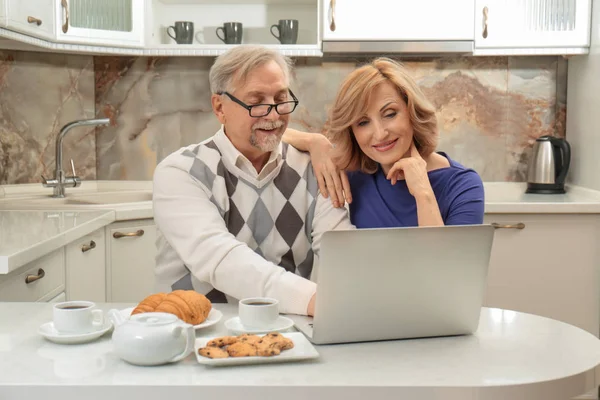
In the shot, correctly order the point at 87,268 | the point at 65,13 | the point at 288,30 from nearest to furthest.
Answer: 1. the point at 87,268
2. the point at 65,13
3. the point at 288,30

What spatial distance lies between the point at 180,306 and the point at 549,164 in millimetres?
2595

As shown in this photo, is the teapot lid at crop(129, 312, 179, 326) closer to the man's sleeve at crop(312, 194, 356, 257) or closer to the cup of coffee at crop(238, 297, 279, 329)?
the cup of coffee at crop(238, 297, 279, 329)

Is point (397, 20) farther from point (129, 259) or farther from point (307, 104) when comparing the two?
point (129, 259)

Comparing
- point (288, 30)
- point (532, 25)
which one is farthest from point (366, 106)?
point (532, 25)

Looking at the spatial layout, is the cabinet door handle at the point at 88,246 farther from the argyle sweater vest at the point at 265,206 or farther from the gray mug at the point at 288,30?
the gray mug at the point at 288,30

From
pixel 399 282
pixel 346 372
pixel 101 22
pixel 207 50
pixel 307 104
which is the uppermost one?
pixel 101 22

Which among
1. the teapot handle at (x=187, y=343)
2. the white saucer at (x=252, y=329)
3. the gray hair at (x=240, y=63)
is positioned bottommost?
the white saucer at (x=252, y=329)

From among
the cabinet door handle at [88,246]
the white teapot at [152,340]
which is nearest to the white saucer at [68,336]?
the white teapot at [152,340]

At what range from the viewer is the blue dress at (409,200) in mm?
1913

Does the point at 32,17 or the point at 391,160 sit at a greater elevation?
the point at 32,17

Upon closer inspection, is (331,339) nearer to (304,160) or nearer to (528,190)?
(304,160)

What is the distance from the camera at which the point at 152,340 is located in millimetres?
1109

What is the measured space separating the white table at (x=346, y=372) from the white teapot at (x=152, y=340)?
0.02 m

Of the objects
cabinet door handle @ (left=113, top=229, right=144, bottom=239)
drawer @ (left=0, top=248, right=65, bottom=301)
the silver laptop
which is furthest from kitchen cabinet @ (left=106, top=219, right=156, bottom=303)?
the silver laptop
